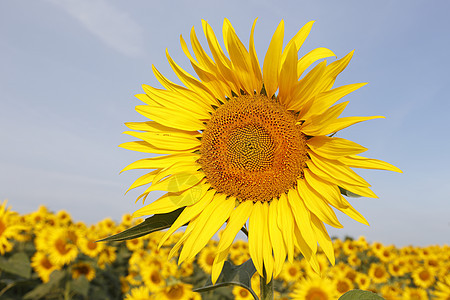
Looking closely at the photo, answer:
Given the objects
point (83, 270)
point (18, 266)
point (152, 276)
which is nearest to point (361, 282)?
point (152, 276)

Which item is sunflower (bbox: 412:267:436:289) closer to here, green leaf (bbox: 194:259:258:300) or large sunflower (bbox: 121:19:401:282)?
green leaf (bbox: 194:259:258:300)

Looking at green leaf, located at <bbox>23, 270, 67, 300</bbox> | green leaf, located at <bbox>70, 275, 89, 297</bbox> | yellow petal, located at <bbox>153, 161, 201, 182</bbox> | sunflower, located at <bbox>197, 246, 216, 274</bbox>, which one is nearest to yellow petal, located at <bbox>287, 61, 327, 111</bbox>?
yellow petal, located at <bbox>153, 161, 201, 182</bbox>

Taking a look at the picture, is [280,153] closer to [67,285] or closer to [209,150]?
[209,150]

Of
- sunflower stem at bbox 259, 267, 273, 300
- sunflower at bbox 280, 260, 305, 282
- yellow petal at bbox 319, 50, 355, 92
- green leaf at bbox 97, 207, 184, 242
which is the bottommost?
sunflower at bbox 280, 260, 305, 282

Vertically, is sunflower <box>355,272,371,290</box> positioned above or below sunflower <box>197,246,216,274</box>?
below

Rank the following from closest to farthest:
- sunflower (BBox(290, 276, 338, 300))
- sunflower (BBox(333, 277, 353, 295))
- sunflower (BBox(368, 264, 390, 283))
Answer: sunflower (BBox(290, 276, 338, 300)) → sunflower (BBox(333, 277, 353, 295)) → sunflower (BBox(368, 264, 390, 283))

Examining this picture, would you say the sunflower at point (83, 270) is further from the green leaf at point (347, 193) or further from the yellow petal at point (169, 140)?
the green leaf at point (347, 193)
